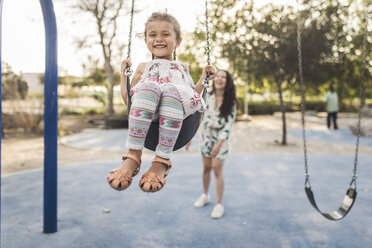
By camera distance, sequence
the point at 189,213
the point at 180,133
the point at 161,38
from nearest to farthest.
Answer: the point at 180,133 < the point at 161,38 < the point at 189,213

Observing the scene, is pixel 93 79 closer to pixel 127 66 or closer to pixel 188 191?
pixel 188 191

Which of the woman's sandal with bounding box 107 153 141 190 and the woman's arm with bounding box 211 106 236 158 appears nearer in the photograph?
the woman's sandal with bounding box 107 153 141 190

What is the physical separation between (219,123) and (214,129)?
10 centimetres

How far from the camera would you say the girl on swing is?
6.05ft

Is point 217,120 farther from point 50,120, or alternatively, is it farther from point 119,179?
point 119,179

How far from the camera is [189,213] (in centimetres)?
424

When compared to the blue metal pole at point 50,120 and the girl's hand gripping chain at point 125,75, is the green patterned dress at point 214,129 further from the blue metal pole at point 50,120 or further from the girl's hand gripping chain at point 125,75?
the girl's hand gripping chain at point 125,75

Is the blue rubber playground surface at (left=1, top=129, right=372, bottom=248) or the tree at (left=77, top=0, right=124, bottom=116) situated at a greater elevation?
Result: the tree at (left=77, top=0, right=124, bottom=116)

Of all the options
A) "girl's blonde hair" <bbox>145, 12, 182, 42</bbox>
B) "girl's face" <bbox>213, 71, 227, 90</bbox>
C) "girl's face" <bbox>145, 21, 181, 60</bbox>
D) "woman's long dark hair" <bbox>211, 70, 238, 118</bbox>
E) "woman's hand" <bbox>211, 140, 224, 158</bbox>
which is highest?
"girl's blonde hair" <bbox>145, 12, 182, 42</bbox>

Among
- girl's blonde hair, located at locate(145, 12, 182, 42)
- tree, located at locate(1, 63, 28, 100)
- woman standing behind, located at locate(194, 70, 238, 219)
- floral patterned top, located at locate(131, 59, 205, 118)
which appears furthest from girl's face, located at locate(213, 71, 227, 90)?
tree, located at locate(1, 63, 28, 100)

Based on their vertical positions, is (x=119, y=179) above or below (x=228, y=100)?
below

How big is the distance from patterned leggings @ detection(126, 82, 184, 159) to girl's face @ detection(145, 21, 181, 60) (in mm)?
310

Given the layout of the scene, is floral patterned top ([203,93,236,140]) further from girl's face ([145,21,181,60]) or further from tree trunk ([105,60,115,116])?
tree trunk ([105,60,115,116])

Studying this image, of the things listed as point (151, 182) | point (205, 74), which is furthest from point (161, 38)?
point (151, 182)
